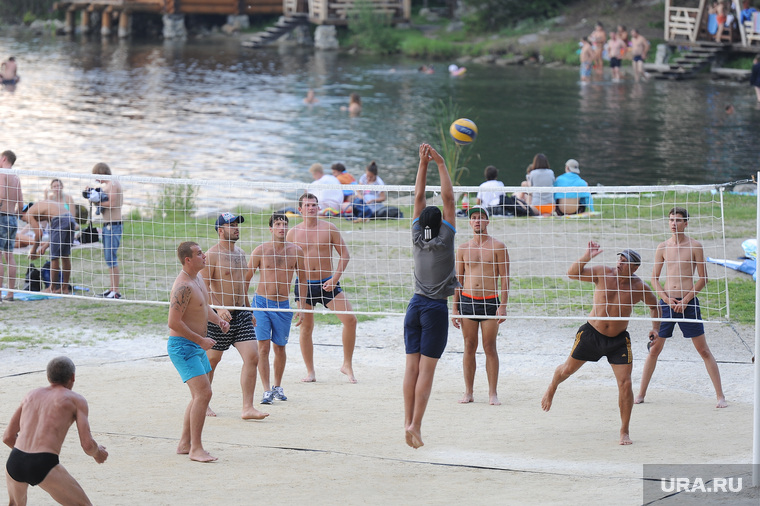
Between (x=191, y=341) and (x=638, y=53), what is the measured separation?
32.2 meters

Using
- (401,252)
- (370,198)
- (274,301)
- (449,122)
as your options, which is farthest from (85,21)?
(274,301)

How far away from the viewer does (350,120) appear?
3020cm

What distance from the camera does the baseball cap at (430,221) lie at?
7023 millimetres

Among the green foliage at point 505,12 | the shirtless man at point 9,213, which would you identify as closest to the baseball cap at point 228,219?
the shirtless man at point 9,213

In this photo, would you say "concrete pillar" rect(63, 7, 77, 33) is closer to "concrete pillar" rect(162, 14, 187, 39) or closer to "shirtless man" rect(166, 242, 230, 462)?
"concrete pillar" rect(162, 14, 187, 39)

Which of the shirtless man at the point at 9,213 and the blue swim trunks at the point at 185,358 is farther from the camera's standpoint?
the shirtless man at the point at 9,213

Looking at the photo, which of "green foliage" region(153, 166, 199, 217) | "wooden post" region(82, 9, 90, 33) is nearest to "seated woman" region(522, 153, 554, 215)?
"green foliage" region(153, 166, 199, 217)

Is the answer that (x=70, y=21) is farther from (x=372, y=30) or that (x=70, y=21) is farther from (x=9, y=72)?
(x=9, y=72)

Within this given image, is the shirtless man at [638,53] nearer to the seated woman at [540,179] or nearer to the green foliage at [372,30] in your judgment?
the green foliage at [372,30]

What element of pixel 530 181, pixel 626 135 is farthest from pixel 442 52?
pixel 530 181

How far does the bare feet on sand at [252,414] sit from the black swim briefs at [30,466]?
2.45 metres

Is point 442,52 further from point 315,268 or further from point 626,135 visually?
point 315,268

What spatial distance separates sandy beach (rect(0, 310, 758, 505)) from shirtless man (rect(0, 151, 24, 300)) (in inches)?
92.9

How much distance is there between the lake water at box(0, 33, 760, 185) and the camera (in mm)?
23891
